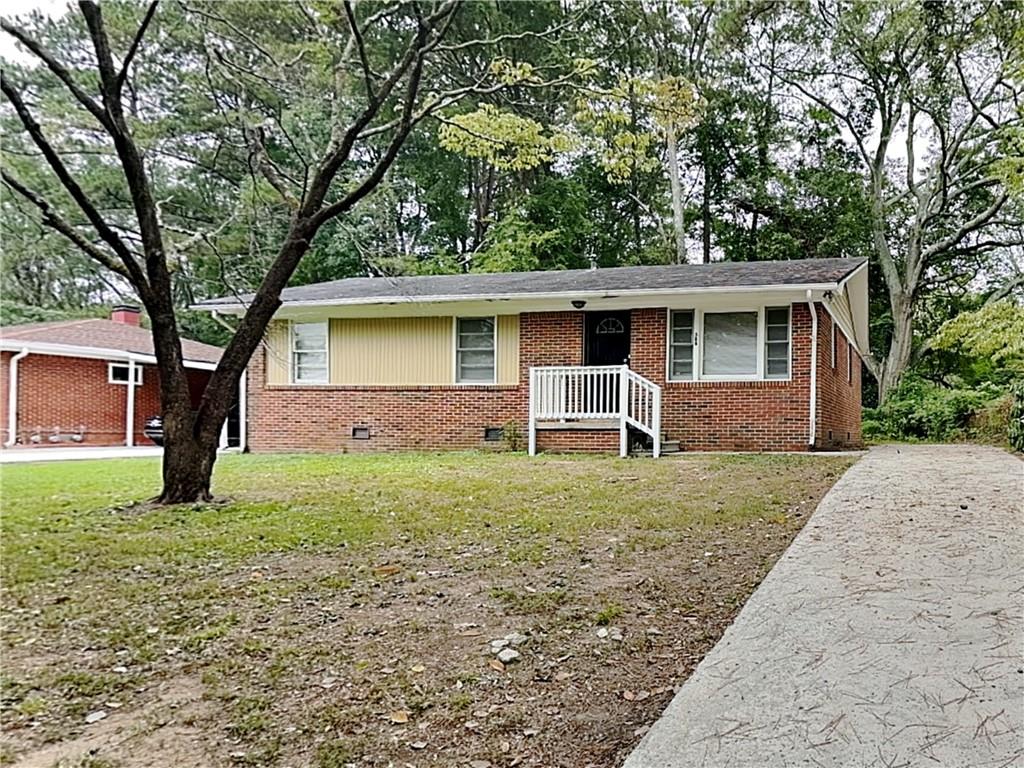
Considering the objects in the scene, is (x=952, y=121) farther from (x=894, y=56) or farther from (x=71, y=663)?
(x=71, y=663)

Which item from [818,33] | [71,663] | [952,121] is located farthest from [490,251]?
[71,663]

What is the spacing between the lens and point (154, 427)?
55.7 ft

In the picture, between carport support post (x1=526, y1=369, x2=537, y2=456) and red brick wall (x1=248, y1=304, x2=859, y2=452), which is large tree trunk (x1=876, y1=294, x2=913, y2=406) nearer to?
red brick wall (x1=248, y1=304, x2=859, y2=452)

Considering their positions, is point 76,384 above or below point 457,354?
below

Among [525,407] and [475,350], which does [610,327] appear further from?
[475,350]

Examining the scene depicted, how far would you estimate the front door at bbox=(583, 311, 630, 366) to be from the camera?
13758mm

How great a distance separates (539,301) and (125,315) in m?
14.6

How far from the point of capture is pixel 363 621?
3.73m

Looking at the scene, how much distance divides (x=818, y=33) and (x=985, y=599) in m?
24.7

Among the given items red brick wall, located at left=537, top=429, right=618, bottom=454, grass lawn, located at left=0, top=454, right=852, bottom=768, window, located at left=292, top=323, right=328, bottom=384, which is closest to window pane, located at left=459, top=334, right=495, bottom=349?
red brick wall, located at left=537, top=429, right=618, bottom=454

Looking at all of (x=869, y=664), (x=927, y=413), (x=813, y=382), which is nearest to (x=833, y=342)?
(x=813, y=382)

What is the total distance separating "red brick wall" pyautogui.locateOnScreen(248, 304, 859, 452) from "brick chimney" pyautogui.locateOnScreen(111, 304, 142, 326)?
380 inches

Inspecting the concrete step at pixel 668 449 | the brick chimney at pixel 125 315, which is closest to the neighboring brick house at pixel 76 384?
the brick chimney at pixel 125 315

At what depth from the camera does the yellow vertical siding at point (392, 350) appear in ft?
46.1
